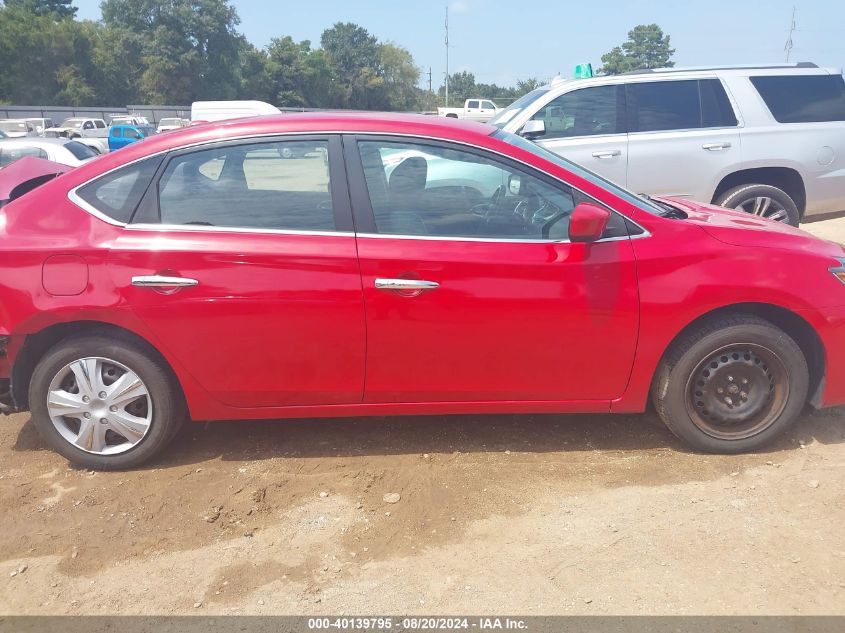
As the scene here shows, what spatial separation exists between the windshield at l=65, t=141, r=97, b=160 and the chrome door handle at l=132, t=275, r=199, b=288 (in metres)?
9.54

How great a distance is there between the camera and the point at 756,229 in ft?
11.4

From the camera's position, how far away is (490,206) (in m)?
3.32

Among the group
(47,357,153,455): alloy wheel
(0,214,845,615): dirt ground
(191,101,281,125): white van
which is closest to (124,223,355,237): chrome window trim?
(47,357,153,455): alloy wheel

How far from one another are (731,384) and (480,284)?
4.69 ft

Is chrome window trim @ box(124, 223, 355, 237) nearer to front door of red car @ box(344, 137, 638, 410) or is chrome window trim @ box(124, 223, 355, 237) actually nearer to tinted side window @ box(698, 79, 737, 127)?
front door of red car @ box(344, 137, 638, 410)

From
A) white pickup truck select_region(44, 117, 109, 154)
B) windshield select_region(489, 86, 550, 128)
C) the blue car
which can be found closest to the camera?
windshield select_region(489, 86, 550, 128)

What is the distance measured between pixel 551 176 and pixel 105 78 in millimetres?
67054

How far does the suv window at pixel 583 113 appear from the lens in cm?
691

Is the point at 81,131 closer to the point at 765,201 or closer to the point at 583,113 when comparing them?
the point at 583,113

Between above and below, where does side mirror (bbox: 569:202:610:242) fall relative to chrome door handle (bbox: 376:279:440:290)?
above

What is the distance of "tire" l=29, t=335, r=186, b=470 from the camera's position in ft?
10.8

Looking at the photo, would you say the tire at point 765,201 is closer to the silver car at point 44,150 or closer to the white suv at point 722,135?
the white suv at point 722,135

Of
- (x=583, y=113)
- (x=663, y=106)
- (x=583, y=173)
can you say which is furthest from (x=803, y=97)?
(x=583, y=173)

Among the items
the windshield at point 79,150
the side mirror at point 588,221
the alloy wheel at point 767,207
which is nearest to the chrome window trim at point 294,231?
the side mirror at point 588,221
